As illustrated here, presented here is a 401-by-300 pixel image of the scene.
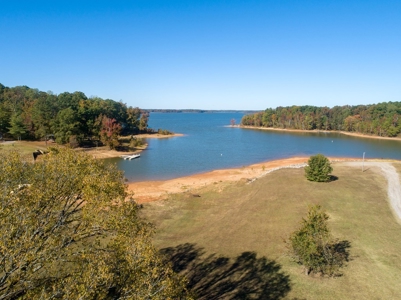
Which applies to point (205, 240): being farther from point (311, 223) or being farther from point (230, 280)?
point (311, 223)

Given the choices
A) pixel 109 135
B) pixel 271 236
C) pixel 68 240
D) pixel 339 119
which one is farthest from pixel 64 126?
pixel 339 119

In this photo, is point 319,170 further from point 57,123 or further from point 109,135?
point 57,123

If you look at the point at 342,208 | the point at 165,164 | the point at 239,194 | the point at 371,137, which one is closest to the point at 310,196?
the point at 342,208

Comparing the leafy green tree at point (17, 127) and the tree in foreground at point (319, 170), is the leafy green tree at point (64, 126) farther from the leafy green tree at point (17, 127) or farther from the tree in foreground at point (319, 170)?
the tree in foreground at point (319, 170)

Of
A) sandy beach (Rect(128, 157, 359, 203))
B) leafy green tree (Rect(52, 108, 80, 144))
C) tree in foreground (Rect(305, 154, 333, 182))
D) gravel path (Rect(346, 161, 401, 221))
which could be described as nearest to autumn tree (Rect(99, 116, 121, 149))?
leafy green tree (Rect(52, 108, 80, 144))

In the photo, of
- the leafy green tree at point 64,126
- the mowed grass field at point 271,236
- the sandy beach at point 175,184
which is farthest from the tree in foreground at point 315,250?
the leafy green tree at point 64,126

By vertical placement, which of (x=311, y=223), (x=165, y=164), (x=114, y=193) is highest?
(x=114, y=193)
